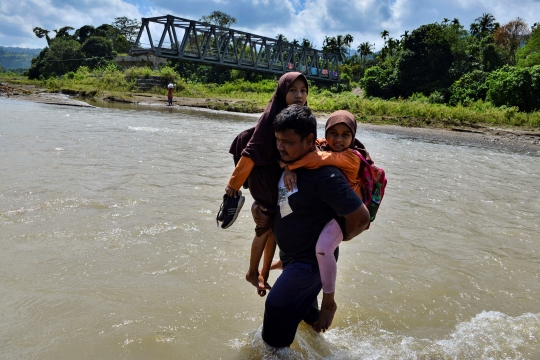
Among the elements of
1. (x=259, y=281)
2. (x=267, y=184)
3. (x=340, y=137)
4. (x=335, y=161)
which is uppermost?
(x=340, y=137)

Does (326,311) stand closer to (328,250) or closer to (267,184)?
(328,250)

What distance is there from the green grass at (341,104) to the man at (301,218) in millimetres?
20991

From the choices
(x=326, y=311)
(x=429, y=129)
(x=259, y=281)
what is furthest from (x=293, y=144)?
(x=429, y=129)

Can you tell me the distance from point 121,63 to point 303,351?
4310 centimetres

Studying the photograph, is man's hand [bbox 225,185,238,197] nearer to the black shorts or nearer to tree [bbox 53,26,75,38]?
the black shorts

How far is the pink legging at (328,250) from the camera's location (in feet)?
6.96

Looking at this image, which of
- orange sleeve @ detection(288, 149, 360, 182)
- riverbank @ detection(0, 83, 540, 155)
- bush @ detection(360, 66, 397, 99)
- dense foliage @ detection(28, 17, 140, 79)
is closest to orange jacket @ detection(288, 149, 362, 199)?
orange sleeve @ detection(288, 149, 360, 182)

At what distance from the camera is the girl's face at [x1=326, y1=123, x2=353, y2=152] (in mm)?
2215

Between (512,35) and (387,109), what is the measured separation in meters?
33.5

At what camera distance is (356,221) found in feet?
6.84

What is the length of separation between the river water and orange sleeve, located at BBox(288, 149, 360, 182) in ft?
3.37

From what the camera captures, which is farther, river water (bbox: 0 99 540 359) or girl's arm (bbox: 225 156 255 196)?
river water (bbox: 0 99 540 359)

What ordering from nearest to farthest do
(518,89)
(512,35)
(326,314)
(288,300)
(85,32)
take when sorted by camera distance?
(288,300), (326,314), (518,89), (512,35), (85,32)

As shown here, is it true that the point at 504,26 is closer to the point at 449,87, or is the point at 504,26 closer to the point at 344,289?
the point at 449,87
